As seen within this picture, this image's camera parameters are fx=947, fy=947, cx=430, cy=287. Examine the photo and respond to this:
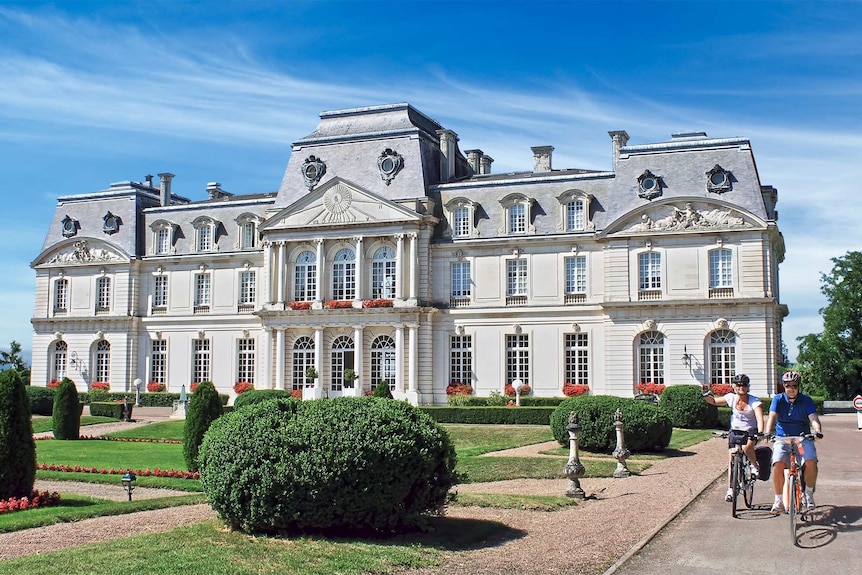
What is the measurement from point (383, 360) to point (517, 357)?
6.73 metres

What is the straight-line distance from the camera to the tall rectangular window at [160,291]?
54188mm

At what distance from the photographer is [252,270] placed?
5200 cm

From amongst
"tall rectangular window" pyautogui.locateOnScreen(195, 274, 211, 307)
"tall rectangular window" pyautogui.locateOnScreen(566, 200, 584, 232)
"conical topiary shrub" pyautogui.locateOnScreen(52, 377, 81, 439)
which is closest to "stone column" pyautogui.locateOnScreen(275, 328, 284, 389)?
"tall rectangular window" pyautogui.locateOnScreen(195, 274, 211, 307)

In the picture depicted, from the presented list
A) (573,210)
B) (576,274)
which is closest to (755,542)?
(576,274)

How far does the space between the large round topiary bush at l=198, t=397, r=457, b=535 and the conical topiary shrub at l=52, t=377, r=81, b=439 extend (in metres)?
21.4

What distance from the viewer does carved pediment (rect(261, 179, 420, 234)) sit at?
46878mm

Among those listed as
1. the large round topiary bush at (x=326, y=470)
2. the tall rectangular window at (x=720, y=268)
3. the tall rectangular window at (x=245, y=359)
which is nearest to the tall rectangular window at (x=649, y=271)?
the tall rectangular window at (x=720, y=268)

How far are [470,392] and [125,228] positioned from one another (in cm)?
2299

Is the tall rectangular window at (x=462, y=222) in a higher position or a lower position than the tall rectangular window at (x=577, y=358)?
higher

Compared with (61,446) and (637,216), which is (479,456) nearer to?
(61,446)

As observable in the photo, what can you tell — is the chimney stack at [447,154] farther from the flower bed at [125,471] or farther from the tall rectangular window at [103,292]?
the flower bed at [125,471]

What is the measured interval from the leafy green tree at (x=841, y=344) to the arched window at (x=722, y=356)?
827 inches

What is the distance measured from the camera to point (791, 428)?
42.5ft

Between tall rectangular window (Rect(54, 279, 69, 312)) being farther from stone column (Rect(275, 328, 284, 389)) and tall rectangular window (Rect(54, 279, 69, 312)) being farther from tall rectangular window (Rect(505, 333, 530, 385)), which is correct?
tall rectangular window (Rect(505, 333, 530, 385))
